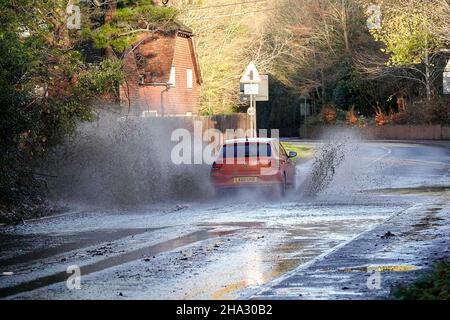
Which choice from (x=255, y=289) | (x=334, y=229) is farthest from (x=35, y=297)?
(x=334, y=229)

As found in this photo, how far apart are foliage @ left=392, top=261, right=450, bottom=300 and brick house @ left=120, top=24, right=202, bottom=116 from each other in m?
36.7

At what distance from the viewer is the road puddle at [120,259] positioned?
1095cm

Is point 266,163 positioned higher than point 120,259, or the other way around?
point 266,163

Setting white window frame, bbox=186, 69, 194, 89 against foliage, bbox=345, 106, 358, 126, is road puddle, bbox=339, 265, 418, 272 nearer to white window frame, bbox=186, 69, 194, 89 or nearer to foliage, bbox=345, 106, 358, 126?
white window frame, bbox=186, 69, 194, 89

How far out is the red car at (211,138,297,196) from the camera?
22922 mm

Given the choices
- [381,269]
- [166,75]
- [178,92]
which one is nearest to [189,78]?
[178,92]

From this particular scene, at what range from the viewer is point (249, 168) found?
23.0 m

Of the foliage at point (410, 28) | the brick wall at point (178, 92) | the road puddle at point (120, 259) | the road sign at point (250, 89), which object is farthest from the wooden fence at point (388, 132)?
the road puddle at point (120, 259)

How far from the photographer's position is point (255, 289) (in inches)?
411

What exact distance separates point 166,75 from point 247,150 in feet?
95.2

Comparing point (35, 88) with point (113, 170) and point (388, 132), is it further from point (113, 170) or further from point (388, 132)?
point (388, 132)

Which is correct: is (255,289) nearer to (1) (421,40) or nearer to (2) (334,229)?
Answer: (2) (334,229)

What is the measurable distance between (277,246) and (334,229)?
2.41 meters
